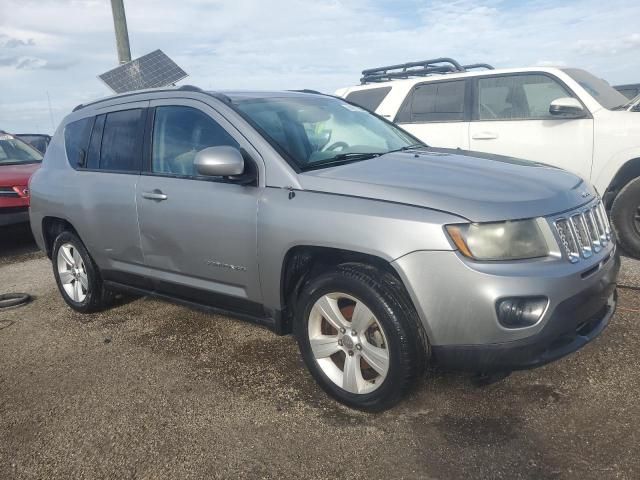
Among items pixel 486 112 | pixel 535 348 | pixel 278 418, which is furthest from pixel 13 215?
pixel 535 348

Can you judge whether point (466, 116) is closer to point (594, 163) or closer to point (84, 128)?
point (594, 163)

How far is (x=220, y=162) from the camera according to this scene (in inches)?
118

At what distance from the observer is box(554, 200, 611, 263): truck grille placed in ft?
8.48

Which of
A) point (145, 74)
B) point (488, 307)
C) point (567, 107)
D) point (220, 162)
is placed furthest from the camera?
point (145, 74)

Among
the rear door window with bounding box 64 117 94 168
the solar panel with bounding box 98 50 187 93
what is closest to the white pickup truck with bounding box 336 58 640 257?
the solar panel with bounding box 98 50 187 93

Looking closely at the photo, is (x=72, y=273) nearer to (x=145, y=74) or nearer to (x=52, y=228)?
(x=52, y=228)

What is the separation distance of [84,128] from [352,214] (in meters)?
2.86

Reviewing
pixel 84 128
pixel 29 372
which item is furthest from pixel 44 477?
pixel 84 128

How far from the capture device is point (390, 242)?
2.54 meters

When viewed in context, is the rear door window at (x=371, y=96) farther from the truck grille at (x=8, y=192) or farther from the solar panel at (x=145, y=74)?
the truck grille at (x=8, y=192)

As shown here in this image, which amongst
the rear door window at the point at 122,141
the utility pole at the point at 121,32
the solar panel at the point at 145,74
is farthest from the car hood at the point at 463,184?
the utility pole at the point at 121,32

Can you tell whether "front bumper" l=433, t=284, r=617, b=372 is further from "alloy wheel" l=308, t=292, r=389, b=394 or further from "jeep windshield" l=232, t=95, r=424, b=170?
"jeep windshield" l=232, t=95, r=424, b=170

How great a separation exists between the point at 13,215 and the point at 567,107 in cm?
677

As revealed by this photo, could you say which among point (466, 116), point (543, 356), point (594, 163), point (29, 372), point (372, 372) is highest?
point (466, 116)
